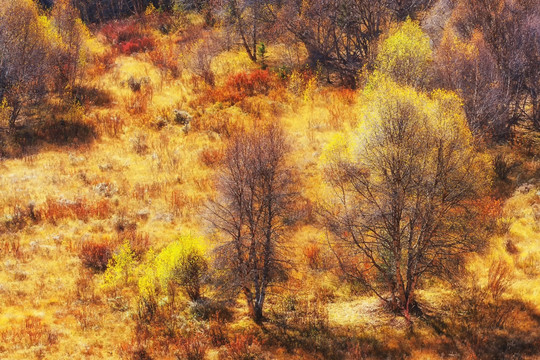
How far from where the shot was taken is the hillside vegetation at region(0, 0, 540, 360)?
11414 millimetres

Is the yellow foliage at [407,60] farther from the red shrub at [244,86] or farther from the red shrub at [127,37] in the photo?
the red shrub at [127,37]

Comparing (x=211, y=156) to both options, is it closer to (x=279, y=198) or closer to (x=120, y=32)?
(x=279, y=198)

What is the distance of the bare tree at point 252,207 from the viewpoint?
37.1 feet

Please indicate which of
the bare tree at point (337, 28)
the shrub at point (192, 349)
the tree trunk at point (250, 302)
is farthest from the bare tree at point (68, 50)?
the shrub at point (192, 349)

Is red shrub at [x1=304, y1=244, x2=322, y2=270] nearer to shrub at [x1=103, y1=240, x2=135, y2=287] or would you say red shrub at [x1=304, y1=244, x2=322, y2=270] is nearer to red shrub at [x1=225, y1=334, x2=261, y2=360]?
red shrub at [x1=225, y1=334, x2=261, y2=360]

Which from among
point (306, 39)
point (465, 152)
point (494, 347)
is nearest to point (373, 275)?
point (494, 347)

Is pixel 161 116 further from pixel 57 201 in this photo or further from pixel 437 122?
pixel 437 122

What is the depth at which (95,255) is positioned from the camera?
14.3 meters

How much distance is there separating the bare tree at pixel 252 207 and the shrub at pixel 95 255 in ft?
15.5

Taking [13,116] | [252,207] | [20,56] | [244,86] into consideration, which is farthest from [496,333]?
[20,56]

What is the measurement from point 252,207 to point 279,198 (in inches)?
32.8

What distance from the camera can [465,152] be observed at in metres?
11.8

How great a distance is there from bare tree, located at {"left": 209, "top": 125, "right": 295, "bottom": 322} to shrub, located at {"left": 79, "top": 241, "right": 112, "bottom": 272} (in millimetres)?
4728

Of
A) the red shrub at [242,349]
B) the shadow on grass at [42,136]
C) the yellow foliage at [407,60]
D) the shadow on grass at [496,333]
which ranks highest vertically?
the yellow foliage at [407,60]
